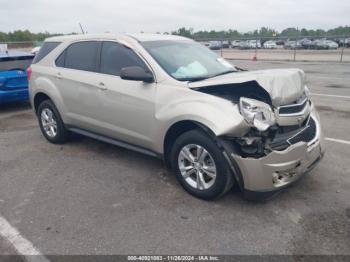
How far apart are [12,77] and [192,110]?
5970mm

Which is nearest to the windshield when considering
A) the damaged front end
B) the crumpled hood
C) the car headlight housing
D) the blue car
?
the crumpled hood

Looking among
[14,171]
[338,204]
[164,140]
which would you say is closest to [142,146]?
[164,140]

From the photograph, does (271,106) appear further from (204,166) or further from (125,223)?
(125,223)

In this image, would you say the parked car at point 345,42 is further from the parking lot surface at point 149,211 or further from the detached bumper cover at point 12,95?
the parking lot surface at point 149,211

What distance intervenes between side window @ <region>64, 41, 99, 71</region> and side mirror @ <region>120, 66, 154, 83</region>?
3.29ft

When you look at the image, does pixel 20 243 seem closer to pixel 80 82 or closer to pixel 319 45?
pixel 80 82

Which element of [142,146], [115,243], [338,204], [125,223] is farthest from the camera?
[142,146]

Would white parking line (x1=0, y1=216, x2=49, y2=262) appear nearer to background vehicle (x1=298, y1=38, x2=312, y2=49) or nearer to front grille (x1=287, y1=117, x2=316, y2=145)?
front grille (x1=287, y1=117, x2=316, y2=145)

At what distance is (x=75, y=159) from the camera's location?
5.13 m

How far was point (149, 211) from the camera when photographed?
3586 millimetres

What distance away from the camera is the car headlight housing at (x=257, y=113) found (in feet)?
10.9

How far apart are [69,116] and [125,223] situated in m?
2.45

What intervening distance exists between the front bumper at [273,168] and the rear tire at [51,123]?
10.8 ft

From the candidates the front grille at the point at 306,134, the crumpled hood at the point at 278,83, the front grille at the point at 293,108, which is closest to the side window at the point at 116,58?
the crumpled hood at the point at 278,83
